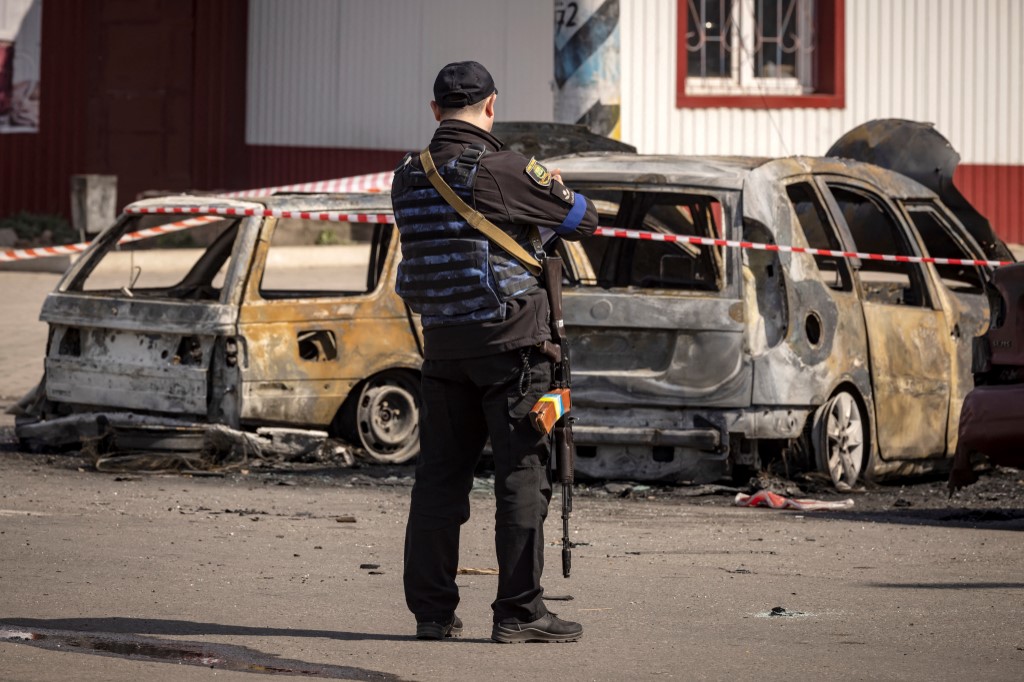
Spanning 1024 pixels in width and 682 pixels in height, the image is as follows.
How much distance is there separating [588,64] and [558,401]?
8.47 m

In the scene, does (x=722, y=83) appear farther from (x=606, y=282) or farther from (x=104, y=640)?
(x=104, y=640)

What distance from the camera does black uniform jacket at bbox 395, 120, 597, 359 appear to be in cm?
593

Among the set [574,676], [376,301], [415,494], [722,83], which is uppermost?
[722,83]

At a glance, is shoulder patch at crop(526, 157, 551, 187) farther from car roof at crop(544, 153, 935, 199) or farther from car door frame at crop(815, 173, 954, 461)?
car door frame at crop(815, 173, 954, 461)

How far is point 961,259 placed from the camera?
10.6 m

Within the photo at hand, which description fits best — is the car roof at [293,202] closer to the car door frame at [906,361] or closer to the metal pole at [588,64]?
the car door frame at [906,361]

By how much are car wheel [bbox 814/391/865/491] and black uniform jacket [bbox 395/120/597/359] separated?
3537mm

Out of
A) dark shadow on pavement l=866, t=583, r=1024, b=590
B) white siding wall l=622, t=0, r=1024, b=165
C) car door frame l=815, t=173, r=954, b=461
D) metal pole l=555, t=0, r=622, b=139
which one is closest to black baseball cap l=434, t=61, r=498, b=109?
dark shadow on pavement l=866, t=583, r=1024, b=590

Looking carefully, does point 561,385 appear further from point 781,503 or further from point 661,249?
point 661,249

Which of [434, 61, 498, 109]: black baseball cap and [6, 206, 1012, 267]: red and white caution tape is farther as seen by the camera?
[6, 206, 1012, 267]: red and white caution tape

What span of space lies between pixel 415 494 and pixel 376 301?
4586mm

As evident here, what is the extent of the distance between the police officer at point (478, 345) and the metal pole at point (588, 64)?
8116 mm

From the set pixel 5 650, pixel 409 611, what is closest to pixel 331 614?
pixel 409 611

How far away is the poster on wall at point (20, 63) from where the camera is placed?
2300 cm
